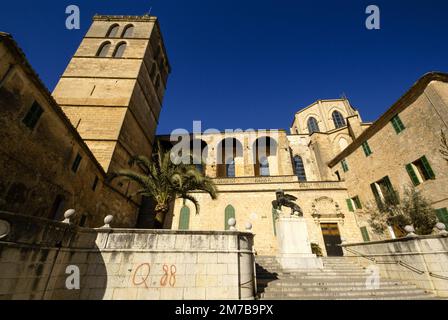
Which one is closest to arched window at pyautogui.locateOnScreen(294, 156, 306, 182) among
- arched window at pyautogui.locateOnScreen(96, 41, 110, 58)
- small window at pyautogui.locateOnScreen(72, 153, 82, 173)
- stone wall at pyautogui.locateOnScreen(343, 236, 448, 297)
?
stone wall at pyautogui.locateOnScreen(343, 236, 448, 297)

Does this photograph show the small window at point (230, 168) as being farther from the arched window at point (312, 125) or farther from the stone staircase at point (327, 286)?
the arched window at point (312, 125)

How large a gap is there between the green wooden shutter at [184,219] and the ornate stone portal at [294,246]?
370 inches

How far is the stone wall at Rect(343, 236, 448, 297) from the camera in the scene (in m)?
6.83

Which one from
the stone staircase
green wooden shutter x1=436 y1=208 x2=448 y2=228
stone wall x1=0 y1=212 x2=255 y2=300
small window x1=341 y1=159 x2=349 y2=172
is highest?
small window x1=341 y1=159 x2=349 y2=172

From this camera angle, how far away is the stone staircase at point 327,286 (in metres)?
6.44

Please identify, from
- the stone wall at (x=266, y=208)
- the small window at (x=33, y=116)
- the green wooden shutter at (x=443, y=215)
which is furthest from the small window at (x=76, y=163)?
the green wooden shutter at (x=443, y=215)

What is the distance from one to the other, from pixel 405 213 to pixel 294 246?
23.0 ft

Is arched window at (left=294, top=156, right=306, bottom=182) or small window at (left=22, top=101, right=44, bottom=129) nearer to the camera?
small window at (left=22, top=101, right=44, bottom=129)

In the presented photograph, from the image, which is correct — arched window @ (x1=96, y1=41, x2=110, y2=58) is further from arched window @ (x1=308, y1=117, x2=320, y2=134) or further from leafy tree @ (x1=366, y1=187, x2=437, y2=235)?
arched window @ (x1=308, y1=117, x2=320, y2=134)

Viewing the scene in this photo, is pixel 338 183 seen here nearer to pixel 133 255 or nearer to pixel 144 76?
pixel 133 255

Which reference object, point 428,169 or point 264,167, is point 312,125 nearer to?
point 264,167

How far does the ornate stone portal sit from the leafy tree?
580 cm
